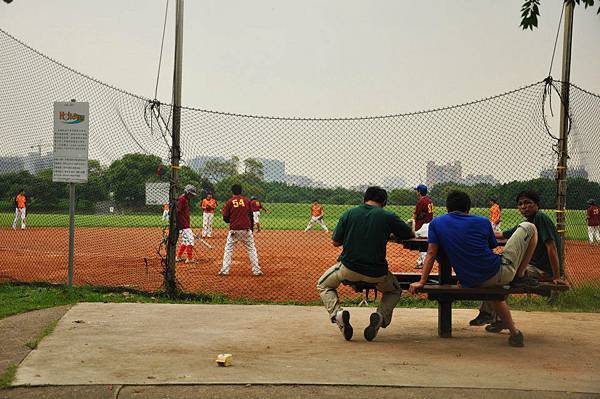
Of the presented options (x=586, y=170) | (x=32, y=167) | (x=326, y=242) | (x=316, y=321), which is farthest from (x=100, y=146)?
(x=326, y=242)

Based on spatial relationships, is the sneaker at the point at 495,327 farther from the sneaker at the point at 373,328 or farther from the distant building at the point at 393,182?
the distant building at the point at 393,182

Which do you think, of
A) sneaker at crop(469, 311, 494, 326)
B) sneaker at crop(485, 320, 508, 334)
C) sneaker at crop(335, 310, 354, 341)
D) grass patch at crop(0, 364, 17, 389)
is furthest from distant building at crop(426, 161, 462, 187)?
grass patch at crop(0, 364, 17, 389)

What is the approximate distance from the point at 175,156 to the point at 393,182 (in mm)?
3270

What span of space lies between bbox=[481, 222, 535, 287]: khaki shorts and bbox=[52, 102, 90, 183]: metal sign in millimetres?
5667

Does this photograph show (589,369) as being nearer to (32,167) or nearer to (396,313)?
(396,313)

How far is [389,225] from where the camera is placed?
659cm

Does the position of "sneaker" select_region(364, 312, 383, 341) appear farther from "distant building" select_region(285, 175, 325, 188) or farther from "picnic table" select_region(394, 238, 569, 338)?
"distant building" select_region(285, 175, 325, 188)

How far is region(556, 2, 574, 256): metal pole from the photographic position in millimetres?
9602

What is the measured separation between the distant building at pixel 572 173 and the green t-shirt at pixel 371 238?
4.16 meters

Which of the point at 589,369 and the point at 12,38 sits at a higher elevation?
the point at 12,38

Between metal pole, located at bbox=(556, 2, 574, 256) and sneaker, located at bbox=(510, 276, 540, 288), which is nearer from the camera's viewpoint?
sneaker, located at bbox=(510, 276, 540, 288)

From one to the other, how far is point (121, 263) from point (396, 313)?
9.73 metres

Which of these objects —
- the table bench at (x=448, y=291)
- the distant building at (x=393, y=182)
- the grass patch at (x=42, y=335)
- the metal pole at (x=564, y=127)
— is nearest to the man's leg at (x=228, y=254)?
the distant building at (x=393, y=182)

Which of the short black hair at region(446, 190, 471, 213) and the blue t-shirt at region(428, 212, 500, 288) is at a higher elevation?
the short black hair at region(446, 190, 471, 213)
